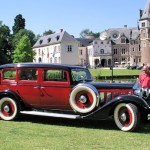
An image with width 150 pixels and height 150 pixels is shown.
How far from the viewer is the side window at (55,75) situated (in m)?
11.8

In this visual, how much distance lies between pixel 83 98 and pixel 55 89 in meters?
1.03

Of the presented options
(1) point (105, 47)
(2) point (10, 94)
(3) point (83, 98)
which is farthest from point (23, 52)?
(3) point (83, 98)

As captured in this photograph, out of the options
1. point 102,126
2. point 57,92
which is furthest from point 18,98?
point 102,126

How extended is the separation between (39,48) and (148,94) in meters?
118

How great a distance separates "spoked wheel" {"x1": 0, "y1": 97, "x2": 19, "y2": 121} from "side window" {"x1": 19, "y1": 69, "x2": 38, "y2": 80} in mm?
816

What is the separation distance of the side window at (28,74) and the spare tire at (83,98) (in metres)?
1.61

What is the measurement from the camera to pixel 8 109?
40.7 ft

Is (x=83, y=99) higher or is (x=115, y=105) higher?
(x=83, y=99)

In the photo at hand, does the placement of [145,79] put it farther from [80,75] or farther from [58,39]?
[58,39]

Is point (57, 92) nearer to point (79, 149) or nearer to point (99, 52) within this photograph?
point (79, 149)

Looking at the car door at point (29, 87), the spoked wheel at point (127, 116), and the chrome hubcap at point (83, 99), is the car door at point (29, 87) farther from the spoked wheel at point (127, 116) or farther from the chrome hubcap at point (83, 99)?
the spoked wheel at point (127, 116)

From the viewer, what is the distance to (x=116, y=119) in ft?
35.3

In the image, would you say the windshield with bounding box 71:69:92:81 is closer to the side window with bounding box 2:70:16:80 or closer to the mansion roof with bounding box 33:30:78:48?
the side window with bounding box 2:70:16:80

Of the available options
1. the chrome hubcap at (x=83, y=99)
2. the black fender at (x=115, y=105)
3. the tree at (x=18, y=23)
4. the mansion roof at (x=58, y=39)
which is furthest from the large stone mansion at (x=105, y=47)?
the black fender at (x=115, y=105)
